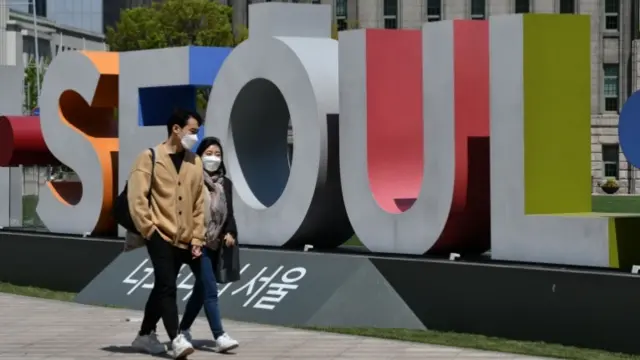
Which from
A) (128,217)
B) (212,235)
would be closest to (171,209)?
(128,217)

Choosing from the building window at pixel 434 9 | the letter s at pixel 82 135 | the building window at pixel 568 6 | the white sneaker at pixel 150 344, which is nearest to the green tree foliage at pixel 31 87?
the building window at pixel 434 9

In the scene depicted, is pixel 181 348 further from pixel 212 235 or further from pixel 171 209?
pixel 212 235

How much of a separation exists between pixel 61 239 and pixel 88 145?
1.35m

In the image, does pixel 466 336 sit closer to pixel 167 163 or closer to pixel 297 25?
pixel 167 163

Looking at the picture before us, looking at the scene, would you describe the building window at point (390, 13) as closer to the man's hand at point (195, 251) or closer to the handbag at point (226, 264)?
the handbag at point (226, 264)

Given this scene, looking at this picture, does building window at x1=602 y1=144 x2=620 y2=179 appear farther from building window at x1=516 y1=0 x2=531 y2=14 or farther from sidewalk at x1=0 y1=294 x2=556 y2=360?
sidewalk at x1=0 y1=294 x2=556 y2=360

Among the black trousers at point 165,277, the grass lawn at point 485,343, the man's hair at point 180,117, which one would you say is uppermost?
the man's hair at point 180,117

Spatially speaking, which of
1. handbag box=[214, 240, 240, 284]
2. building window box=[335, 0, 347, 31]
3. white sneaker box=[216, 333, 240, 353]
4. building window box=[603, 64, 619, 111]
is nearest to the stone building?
building window box=[603, 64, 619, 111]

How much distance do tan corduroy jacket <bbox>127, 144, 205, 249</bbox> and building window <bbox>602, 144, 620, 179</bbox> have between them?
55987 millimetres

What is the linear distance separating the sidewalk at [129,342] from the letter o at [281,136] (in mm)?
2221

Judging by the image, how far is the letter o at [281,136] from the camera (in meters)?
16.6

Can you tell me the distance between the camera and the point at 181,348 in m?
11.7

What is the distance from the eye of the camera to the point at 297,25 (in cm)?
1759

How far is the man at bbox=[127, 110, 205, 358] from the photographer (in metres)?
11.9
